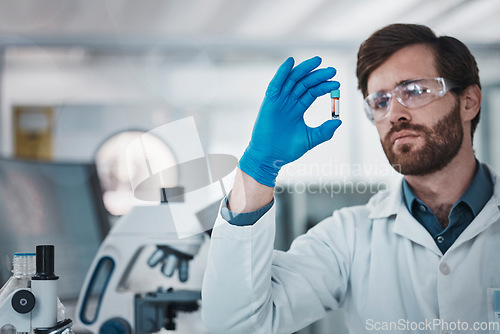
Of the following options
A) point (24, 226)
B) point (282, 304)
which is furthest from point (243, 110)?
point (24, 226)

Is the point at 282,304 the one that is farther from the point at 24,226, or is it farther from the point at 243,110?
the point at 24,226

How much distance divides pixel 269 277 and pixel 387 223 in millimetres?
348

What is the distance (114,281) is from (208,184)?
344 mm

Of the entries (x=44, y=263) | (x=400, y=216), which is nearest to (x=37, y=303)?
(x=44, y=263)

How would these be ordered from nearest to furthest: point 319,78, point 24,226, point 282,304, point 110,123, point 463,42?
point 319,78 < point 282,304 < point 463,42 < point 24,226 < point 110,123

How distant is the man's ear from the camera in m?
1.19

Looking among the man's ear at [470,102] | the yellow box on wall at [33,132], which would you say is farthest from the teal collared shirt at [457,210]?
the yellow box on wall at [33,132]

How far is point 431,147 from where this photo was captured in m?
1.15

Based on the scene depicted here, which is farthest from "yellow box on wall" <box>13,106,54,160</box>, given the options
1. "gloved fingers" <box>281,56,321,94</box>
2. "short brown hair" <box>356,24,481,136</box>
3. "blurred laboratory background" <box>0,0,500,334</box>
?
"short brown hair" <box>356,24,481,136</box>

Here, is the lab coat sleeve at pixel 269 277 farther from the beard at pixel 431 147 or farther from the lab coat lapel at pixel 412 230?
the beard at pixel 431 147

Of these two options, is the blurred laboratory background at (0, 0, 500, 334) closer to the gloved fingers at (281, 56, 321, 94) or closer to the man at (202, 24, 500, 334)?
the man at (202, 24, 500, 334)

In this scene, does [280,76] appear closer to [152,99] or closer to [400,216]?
[400,216]

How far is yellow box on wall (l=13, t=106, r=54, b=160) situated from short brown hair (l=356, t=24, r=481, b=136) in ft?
3.01

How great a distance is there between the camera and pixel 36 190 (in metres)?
1.37
